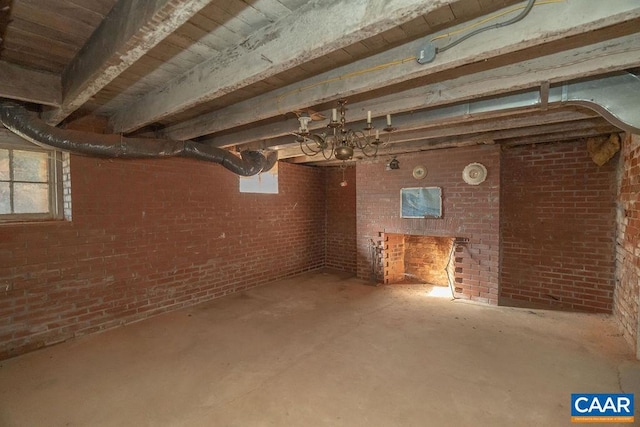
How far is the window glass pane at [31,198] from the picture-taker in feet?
8.91

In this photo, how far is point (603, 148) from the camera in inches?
128

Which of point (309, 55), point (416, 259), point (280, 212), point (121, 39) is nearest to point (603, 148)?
point (416, 259)

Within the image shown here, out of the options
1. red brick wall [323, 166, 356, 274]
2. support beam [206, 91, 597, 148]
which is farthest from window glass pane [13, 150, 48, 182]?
red brick wall [323, 166, 356, 274]

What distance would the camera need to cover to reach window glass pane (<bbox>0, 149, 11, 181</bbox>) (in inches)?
103

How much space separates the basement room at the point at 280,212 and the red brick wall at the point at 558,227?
0.03 m

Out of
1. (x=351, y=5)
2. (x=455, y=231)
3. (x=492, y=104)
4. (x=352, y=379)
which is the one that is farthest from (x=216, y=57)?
(x=455, y=231)

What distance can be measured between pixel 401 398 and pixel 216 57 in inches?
101

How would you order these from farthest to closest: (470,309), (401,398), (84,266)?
(470,309) → (84,266) → (401,398)

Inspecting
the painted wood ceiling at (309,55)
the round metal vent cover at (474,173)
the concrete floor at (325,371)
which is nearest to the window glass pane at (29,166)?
the painted wood ceiling at (309,55)

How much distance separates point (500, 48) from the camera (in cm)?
→ 139

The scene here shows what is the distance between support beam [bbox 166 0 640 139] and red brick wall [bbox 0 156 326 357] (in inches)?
71.2

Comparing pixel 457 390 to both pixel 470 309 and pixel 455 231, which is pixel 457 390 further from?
pixel 455 231

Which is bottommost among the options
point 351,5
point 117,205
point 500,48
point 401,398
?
point 401,398

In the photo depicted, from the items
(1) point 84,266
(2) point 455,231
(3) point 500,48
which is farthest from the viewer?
(2) point 455,231
